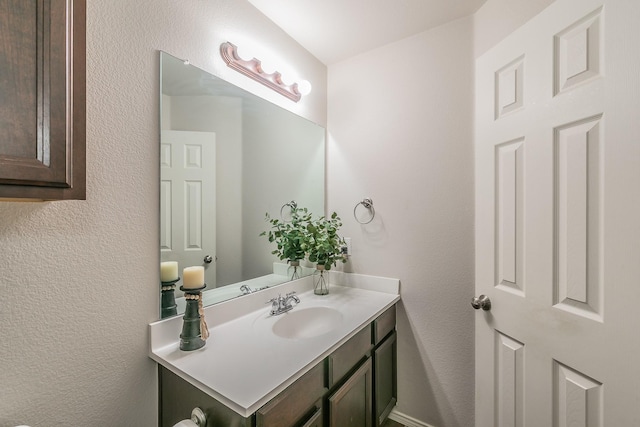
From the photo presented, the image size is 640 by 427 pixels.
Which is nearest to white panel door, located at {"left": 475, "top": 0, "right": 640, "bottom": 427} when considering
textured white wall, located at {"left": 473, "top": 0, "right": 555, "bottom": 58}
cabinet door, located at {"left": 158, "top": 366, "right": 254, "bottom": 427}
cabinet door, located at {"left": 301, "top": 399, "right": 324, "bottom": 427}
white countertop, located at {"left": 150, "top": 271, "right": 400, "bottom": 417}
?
textured white wall, located at {"left": 473, "top": 0, "right": 555, "bottom": 58}

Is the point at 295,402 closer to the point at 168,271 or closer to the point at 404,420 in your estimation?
the point at 168,271

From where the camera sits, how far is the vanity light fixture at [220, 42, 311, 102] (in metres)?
1.25

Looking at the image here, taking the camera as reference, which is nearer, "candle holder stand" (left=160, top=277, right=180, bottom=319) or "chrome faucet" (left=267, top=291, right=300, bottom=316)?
"candle holder stand" (left=160, top=277, right=180, bottom=319)

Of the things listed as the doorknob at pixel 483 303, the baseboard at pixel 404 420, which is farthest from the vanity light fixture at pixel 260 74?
the baseboard at pixel 404 420

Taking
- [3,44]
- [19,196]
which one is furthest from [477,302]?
[3,44]

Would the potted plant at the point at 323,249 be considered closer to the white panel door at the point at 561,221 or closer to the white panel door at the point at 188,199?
the white panel door at the point at 188,199

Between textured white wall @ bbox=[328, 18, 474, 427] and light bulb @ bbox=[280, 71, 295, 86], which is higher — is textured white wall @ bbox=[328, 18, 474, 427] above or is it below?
below

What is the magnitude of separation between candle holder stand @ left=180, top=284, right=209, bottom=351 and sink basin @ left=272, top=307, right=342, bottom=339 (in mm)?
408

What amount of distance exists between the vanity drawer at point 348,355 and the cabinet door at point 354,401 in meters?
0.05

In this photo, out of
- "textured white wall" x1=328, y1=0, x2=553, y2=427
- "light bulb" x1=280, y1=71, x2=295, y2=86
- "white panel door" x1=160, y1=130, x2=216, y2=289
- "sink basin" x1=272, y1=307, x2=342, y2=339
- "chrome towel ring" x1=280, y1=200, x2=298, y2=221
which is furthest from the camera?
"chrome towel ring" x1=280, y1=200, x2=298, y2=221

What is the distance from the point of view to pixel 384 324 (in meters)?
1.53

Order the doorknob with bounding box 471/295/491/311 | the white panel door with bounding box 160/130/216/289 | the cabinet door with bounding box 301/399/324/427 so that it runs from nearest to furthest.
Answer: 1. the cabinet door with bounding box 301/399/324/427
2. the white panel door with bounding box 160/130/216/289
3. the doorknob with bounding box 471/295/491/311

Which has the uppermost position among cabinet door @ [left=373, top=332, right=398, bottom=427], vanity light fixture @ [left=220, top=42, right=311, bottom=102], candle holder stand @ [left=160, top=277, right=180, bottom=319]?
vanity light fixture @ [left=220, top=42, right=311, bottom=102]

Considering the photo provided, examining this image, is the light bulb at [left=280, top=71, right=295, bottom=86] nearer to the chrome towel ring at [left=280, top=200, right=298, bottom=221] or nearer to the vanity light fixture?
the vanity light fixture
